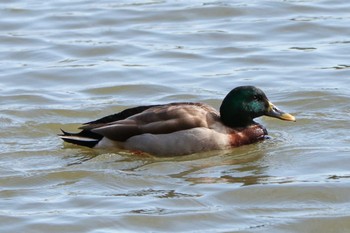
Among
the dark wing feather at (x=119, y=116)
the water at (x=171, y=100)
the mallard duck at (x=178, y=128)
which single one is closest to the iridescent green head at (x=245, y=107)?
the mallard duck at (x=178, y=128)

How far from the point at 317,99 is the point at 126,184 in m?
3.89

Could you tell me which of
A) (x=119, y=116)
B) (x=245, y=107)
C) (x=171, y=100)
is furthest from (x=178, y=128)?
(x=171, y=100)

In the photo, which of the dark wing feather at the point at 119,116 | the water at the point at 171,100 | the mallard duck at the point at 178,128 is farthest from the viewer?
the dark wing feather at the point at 119,116

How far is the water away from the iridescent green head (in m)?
0.32

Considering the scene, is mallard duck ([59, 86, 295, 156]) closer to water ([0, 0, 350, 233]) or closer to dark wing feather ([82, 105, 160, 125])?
dark wing feather ([82, 105, 160, 125])

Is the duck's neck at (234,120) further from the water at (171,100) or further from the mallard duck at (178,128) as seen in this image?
the water at (171,100)

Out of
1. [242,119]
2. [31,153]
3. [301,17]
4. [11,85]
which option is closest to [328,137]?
[242,119]

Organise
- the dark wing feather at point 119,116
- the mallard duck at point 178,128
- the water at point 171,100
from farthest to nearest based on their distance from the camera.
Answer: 1. the dark wing feather at point 119,116
2. the mallard duck at point 178,128
3. the water at point 171,100

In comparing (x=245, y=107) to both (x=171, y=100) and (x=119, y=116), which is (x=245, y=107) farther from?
(x=171, y=100)

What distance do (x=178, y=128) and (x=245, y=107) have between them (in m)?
0.86

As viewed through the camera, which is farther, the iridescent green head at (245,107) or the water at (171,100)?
the iridescent green head at (245,107)

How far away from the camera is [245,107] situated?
13586mm

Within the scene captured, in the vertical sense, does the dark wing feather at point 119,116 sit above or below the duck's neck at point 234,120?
above

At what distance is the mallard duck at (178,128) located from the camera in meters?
13.2
